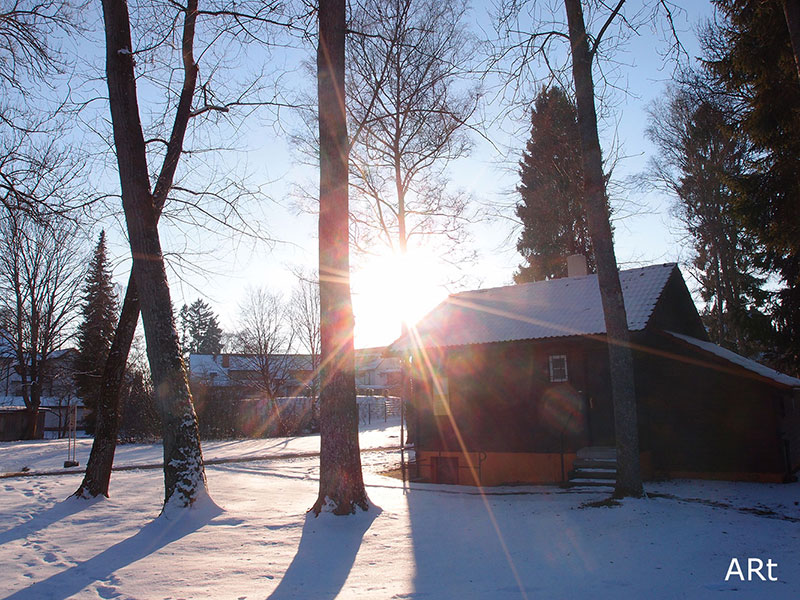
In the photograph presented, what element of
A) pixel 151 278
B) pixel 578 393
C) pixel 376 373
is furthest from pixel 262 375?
pixel 376 373

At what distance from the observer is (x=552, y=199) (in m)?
27.0

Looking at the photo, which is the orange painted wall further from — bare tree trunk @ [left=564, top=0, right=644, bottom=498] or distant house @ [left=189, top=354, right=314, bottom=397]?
distant house @ [left=189, top=354, right=314, bottom=397]

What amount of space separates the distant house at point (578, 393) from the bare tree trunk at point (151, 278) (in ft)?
29.1

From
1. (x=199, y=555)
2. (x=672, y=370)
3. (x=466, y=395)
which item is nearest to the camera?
(x=199, y=555)

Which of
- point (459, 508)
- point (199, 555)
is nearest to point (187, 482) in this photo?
point (199, 555)

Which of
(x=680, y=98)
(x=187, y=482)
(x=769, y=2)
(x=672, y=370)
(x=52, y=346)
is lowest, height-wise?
(x=187, y=482)

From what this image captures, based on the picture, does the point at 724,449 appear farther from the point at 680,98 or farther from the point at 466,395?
the point at 680,98

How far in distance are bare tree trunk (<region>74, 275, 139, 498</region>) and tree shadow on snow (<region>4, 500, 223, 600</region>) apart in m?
2.37

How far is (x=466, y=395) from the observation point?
Result: 1595cm

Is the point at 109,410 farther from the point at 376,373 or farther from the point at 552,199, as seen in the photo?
the point at 376,373

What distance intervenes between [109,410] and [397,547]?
5.76 m

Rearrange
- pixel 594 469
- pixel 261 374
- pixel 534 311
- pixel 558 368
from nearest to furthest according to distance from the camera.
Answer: pixel 594 469 < pixel 558 368 < pixel 534 311 < pixel 261 374

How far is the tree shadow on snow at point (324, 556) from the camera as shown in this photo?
490cm

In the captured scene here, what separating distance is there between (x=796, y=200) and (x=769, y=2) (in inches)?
141
